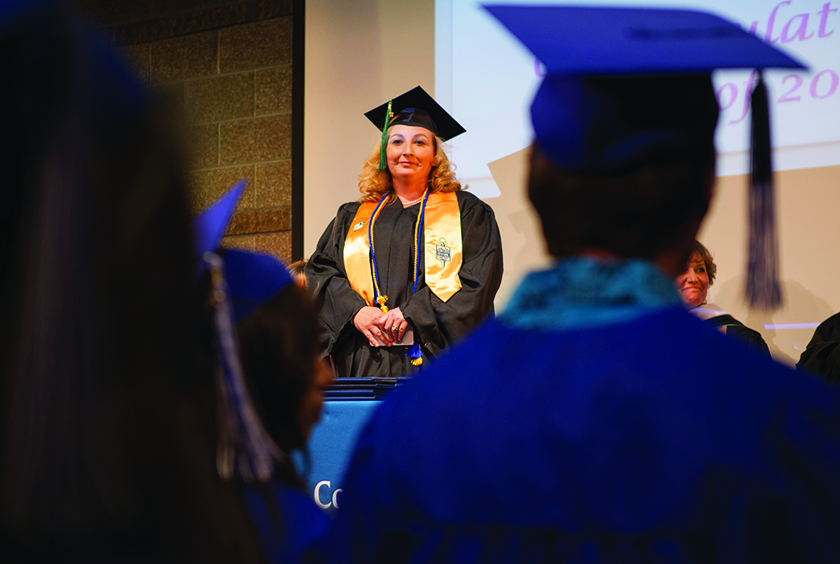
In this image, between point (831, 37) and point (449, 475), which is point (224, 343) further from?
point (831, 37)

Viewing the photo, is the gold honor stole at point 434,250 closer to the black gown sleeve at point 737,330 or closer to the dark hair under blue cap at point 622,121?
the black gown sleeve at point 737,330

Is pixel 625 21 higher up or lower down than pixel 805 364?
higher up

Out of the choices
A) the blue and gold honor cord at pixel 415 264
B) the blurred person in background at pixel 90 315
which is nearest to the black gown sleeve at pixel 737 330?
the blue and gold honor cord at pixel 415 264

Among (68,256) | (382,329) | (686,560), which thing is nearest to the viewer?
(68,256)

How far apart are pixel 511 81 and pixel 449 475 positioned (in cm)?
422

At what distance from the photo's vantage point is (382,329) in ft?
12.5

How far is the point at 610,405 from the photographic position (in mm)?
697

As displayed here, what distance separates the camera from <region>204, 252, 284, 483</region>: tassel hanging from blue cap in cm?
64

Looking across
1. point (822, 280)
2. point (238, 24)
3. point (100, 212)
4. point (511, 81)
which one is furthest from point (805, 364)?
point (238, 24)

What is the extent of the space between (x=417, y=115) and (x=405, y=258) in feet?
2.61

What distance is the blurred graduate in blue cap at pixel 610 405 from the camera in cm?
67

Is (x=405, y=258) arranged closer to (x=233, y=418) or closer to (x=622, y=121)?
(x=622, y=121)

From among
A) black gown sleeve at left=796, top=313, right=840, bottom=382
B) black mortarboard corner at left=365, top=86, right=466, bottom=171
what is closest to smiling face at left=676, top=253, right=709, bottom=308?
black gown sleeve at left=796, top=313, right=840, bottom=382

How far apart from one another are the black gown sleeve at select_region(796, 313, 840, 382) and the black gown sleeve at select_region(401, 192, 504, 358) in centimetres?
144
